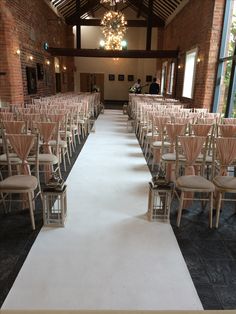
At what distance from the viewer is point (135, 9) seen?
16422 millimetres

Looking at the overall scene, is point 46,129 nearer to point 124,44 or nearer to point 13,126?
point 13,126

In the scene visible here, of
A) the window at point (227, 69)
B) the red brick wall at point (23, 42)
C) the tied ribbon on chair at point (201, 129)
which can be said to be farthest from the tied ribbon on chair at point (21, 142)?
the window at point (227, 69)

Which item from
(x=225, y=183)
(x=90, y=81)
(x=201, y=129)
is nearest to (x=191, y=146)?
(x=225, y=183)

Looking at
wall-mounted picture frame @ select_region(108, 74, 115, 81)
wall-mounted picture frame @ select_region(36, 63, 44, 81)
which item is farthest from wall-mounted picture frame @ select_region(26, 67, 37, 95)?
wall-mounted picture frame @ select_region(108, 74, 115, 81)

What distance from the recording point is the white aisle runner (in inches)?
68.9

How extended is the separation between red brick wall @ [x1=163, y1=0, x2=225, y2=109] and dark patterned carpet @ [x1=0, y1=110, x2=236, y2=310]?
16.4 ft

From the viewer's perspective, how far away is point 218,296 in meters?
1.82

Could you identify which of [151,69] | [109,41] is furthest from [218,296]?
[151,69]

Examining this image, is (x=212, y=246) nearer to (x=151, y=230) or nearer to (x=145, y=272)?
(x=151, y=230)

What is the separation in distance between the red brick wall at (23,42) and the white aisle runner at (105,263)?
15.8 ft

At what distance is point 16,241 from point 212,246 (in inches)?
71.9

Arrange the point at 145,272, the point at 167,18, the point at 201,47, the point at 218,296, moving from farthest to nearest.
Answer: the point at 167,18
the point at 201,47
the point at 145,272
the point at 218,296

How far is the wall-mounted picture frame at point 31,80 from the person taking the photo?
8.30 metres

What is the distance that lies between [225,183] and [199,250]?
768 millimetres
